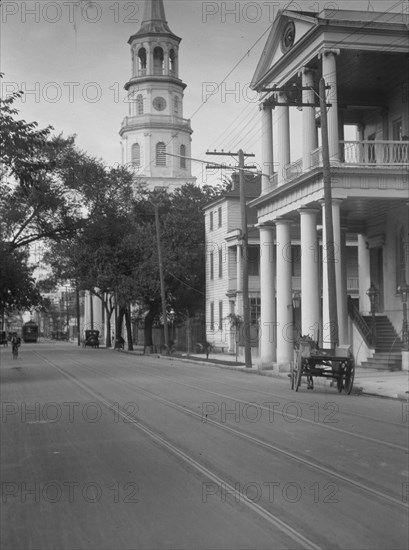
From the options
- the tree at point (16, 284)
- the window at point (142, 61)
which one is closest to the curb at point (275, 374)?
the tree at point (16, 284)

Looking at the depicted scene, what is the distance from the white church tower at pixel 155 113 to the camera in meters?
84.9

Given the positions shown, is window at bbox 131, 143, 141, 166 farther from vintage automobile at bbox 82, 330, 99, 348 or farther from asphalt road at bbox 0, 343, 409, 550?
asphalt road at bbox 0, 343, 409, 550

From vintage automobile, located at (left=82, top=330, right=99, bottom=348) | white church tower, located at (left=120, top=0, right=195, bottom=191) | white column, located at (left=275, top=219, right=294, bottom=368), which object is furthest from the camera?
white church tower, located at (left=120, top=0, right=195, bottom=191)

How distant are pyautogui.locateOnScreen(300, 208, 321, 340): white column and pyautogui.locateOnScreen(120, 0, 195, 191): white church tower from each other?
57.9 meters

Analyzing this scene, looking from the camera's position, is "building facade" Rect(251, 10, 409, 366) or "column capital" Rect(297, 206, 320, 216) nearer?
"building facade" Rect(251, 10, 409, 366)

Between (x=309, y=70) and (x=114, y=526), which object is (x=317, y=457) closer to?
(x=114, y=526)

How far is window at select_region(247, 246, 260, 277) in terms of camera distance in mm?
51125

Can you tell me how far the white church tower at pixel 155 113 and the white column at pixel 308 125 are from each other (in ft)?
188

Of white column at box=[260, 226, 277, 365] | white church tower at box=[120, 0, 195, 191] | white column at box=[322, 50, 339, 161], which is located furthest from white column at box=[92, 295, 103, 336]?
white column at box=[322, 50, 339, 161]

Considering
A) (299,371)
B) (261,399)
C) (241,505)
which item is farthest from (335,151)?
(241,505)

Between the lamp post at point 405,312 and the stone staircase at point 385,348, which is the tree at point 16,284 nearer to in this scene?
the stone staircase at point 385,348

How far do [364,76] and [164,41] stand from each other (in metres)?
59.8

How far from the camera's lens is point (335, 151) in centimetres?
2561

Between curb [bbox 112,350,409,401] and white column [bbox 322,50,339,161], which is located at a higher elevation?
white column [bbox 322,50,339,161]
